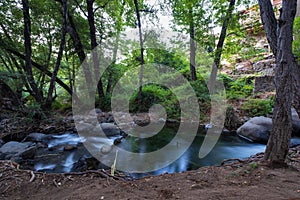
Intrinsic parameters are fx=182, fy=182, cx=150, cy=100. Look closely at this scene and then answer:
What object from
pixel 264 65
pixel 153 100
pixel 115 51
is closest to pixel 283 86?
pixel 153 100

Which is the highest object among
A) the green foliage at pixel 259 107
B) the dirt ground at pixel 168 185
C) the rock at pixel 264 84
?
the rock at pixel 264 84

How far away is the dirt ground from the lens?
5.80 feet

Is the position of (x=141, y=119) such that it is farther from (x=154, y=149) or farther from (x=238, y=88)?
(x=238, y=88)

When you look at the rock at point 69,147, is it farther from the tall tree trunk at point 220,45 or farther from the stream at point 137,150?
the tall tree trunk at point 220,45

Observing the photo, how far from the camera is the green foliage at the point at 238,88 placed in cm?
887

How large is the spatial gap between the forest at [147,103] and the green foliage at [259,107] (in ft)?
0.13

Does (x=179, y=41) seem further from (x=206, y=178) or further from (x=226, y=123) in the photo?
(x=206, y=178)

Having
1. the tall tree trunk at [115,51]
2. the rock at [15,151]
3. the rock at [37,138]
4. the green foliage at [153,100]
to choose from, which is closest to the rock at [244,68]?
the green foliage at [153,100]

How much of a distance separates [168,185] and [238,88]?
942 centimetres

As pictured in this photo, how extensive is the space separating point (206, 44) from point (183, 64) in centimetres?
407

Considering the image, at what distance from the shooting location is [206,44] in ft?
29.1

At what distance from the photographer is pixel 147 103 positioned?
9469mm

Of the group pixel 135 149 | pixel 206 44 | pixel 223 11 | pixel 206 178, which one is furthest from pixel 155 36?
pixel 206 178

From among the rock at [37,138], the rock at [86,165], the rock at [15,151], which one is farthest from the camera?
the rock at [37,138]
